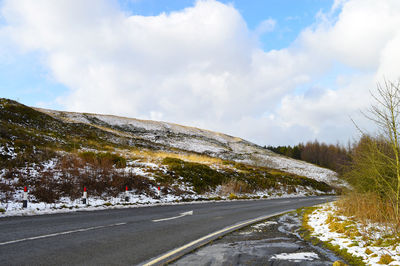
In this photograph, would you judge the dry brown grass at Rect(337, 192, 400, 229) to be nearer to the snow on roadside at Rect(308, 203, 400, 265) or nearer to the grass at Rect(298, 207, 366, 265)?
the snow on roadside at Rect(308, 203, 400, 265)

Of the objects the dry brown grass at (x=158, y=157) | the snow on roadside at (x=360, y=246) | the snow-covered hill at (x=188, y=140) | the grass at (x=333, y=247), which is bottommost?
the grass at (x=333, y=247)

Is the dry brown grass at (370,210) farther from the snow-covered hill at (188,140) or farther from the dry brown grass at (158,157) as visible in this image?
the snow-covered hill at (188,140)

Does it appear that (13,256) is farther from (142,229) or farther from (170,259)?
(142,229)

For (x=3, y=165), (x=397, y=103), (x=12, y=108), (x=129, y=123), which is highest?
(x=129, y=123)

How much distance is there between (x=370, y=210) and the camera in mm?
8383

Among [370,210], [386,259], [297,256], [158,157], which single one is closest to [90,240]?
[297,256]

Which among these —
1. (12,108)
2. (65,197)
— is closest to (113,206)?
(65,197)

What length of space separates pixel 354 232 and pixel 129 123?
77430mm

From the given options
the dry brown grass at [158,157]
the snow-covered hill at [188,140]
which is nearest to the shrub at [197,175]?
the dry brown grass at [158,157]

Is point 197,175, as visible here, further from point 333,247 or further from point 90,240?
point 333,247

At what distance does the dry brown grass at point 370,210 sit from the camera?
23.8 feet

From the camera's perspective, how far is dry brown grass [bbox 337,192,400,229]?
23.8ft

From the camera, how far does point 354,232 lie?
6.96 metres

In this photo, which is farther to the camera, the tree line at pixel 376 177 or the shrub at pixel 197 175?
the shrub at pixel 197 175
